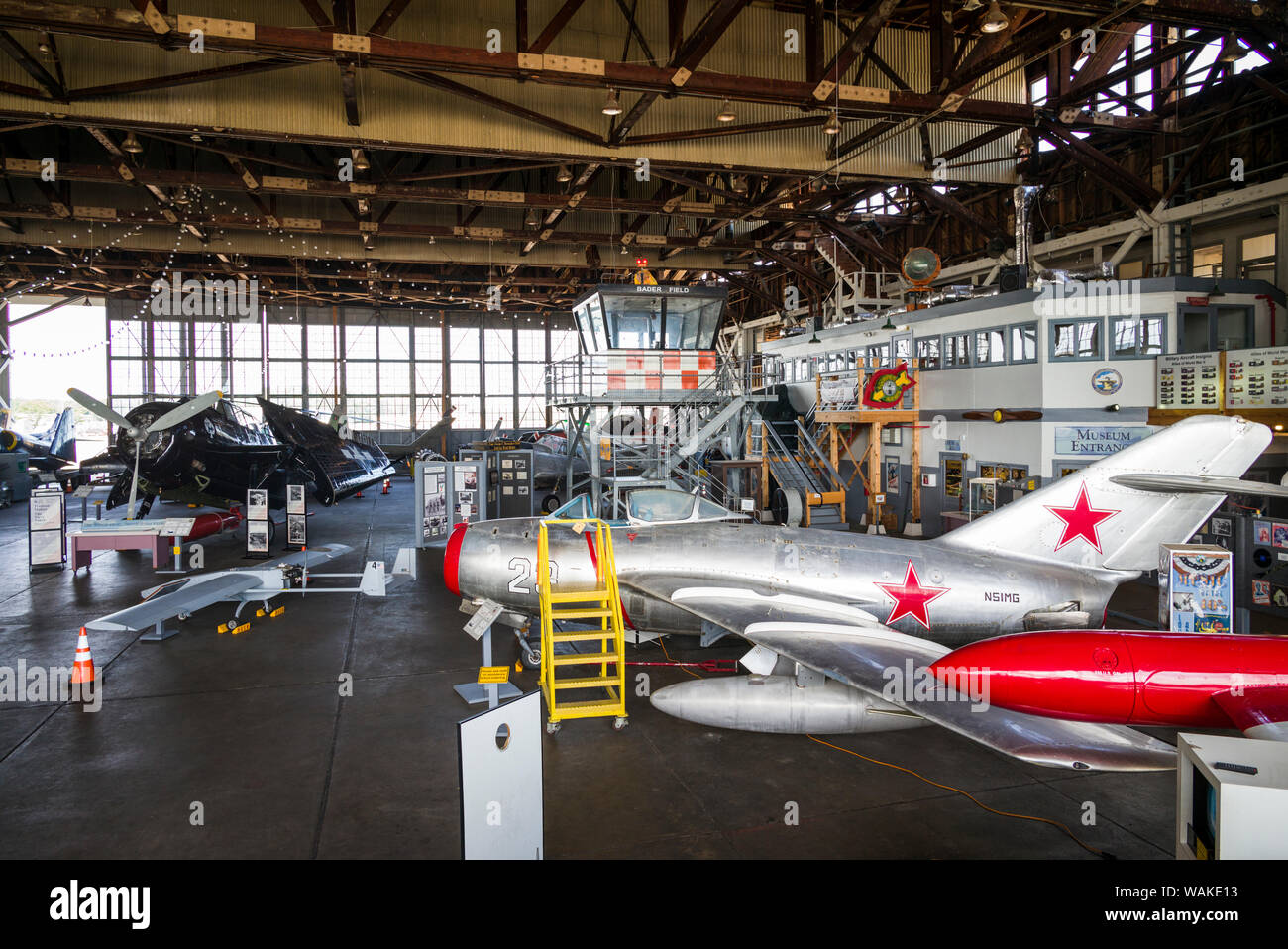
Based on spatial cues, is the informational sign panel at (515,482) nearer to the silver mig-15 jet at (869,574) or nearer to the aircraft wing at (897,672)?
the silver mig-15 jet at (869,574)

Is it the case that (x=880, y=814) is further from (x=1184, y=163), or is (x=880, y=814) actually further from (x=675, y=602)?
(x=1184, y=163)

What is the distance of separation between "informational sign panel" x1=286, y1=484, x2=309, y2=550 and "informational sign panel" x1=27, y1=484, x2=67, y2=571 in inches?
198

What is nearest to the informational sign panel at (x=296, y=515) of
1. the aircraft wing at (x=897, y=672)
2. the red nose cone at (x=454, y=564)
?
the red nose cone at (x=454, y=564)

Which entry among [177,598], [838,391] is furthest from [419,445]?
[177,598]

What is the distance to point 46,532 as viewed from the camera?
1695 cm

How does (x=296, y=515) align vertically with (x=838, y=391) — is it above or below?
below

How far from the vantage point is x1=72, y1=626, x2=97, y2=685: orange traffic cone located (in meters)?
9.09

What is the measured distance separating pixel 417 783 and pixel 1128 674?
7.09 meters

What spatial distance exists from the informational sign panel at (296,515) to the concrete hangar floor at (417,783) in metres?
7.54

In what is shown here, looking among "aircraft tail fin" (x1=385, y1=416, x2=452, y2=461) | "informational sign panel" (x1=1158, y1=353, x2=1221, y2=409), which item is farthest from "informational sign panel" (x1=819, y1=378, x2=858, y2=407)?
"aircraft tail fin" (x1=385, y1=416, x2=452, y2=461)

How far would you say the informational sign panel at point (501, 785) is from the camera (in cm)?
405

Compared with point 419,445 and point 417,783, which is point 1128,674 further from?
point 419,445

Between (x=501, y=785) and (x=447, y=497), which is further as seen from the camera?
(x=447, y=497)

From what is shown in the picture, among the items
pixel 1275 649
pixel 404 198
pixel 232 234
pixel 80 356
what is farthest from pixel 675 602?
pixel 80 356
